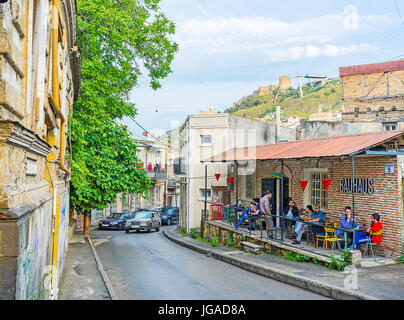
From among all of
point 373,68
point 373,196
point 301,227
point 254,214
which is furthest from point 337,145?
point 373,68

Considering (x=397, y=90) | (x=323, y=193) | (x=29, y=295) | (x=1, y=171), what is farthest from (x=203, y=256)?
(x=397, y=90)

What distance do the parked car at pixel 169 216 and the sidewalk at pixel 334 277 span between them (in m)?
21.5

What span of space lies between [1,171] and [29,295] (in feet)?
5.14

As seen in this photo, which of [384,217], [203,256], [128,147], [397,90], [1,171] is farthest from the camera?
[397,90]

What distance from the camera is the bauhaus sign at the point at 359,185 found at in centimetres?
1207

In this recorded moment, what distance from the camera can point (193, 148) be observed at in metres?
24.8

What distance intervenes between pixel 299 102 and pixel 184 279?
88200 millimetres

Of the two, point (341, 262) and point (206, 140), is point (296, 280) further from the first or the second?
point (206, 140)

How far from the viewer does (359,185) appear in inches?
492

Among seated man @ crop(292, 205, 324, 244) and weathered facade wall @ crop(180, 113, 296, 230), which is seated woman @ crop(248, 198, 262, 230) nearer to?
seated man @ crop(292, 205, 324, 244)

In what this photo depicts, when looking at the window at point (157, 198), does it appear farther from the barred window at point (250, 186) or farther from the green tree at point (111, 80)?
the barred window at point (250, 186)

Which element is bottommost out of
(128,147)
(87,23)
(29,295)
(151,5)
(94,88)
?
(29,295)
